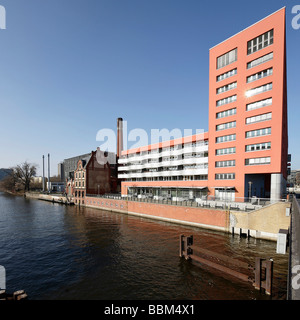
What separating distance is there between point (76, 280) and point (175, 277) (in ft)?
26.2

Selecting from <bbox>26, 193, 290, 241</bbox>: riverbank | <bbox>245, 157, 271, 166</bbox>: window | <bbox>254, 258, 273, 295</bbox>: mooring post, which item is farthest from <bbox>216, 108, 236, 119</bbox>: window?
<bbox>254, 258, 273, 295</bbox>: mooring post

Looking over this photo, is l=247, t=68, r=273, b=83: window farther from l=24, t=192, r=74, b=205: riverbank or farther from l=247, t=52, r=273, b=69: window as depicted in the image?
l=24, t=192, r=74, b=205: riverbank

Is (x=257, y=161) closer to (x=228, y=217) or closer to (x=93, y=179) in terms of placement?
(x=228, y=217)

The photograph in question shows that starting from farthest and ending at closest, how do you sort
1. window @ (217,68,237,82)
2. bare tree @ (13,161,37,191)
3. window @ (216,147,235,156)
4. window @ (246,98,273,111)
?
bare tree @ (13,161,37,191)
window @ (217,68,237,82)
window @ (216,147,235,156)
window @ (246,98,273,111)

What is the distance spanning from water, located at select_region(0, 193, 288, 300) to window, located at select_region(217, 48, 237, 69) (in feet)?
106

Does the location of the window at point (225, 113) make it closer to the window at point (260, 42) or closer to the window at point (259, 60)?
the window at point (259, 60)

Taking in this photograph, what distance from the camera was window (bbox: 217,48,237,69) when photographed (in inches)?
1409

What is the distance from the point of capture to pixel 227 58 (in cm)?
3684

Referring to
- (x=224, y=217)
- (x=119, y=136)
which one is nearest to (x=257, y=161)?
(x=224, y=217)

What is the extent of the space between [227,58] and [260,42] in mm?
6030

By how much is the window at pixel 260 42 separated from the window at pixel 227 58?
262cm

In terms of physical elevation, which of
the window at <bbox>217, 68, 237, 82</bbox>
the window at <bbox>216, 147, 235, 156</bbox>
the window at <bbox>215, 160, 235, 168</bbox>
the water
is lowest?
the water

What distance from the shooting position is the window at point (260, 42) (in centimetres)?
3095

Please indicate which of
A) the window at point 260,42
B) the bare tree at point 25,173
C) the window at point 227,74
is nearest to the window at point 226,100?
the window at point 227,74
